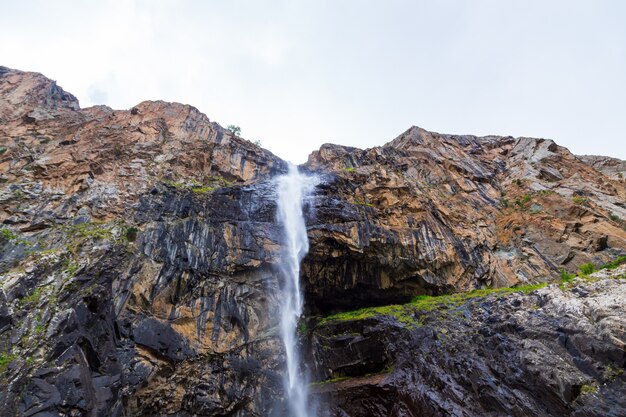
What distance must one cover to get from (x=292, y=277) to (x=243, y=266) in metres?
3.21

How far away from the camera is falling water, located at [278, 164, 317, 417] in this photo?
57.7ft

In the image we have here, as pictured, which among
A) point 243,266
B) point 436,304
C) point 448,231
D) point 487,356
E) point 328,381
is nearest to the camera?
point 487,356

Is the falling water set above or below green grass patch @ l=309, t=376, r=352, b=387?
above

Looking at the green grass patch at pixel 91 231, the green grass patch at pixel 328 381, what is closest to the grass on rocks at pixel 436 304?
the green grass patch at pixel 328 381

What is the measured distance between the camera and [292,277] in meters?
21.9

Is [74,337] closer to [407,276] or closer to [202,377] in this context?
[202,377]

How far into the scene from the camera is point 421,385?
1543 cm

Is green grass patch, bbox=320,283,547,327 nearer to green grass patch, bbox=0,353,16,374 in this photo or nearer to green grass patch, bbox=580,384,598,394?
green grass patch, bbox=580,384,598,394

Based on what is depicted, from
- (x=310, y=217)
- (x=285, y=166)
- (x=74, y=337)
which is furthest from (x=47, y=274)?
(x=285, y=166)

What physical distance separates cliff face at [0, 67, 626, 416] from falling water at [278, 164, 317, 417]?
683 mm

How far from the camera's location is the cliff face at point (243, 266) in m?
13.9

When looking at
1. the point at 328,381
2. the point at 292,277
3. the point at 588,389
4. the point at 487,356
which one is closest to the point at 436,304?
the point at 487,356

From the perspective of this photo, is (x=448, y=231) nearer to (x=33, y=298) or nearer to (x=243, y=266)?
(x=243, y=266)

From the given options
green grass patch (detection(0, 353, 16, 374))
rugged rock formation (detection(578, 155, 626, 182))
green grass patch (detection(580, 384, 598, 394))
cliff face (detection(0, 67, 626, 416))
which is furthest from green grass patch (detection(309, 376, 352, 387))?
rugged rock formation (detection(578, 155, 626, 182))
